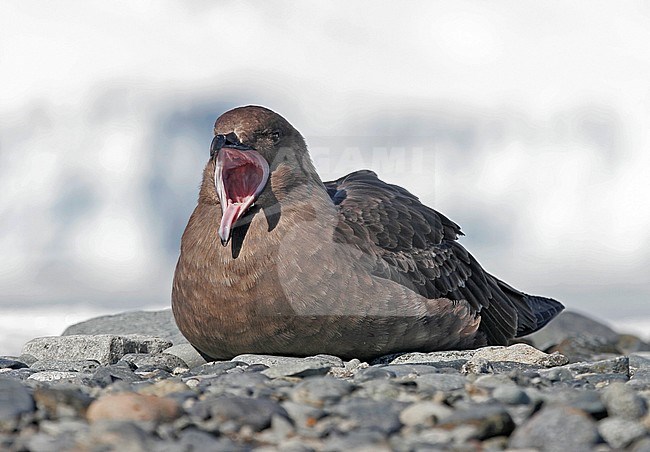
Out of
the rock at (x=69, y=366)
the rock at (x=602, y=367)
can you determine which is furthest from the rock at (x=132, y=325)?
the rock at (x=602, y=367)

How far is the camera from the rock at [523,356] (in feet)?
21.7

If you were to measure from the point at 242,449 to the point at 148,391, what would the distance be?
120cm

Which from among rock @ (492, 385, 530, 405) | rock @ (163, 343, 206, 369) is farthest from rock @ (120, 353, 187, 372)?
rock @ (492, 385, 530, 405)

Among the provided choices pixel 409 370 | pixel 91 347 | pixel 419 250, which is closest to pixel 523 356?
pixel 419 250

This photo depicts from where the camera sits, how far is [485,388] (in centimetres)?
454

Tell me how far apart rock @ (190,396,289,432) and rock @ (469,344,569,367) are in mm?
2922

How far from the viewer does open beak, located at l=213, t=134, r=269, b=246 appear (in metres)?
6.76

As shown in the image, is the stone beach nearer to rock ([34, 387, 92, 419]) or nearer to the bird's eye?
rock ([34, 387, 92, 419])

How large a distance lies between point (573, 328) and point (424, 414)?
38.1 ft

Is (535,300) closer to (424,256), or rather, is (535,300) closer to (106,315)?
(424,256)

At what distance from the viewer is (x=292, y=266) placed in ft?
22.2

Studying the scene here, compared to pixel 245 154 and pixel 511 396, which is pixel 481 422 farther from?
pixel 245 154

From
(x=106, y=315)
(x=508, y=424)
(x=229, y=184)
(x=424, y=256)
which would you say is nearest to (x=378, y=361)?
(x=424, y=256)

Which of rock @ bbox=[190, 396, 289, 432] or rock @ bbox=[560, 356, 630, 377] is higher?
rock @ bbox=[190, 396, 289, 432]
